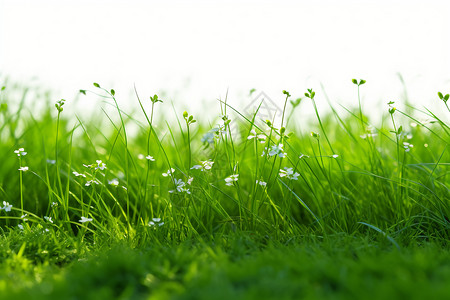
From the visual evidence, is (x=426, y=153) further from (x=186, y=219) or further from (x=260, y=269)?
(x=260, y=269)

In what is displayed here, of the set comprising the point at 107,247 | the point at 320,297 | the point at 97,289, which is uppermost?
the point at 320,297

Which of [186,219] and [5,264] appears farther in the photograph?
[186,219]

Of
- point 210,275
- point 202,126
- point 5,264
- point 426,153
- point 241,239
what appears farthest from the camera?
point 202,126

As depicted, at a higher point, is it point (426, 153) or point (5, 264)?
point (426, 153)

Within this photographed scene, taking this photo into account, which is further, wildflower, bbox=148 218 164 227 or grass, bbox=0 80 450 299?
wildflower, bbox=148 218 164 227

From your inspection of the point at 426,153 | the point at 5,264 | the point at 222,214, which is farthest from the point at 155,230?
the point at 426,153

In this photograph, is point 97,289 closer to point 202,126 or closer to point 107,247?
point 107,247

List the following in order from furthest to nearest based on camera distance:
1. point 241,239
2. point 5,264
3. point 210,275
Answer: point 241,239
point 5,264
point 210,275

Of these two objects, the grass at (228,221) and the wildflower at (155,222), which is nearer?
the grass at (228,221)
